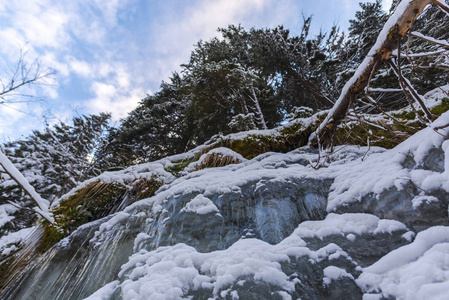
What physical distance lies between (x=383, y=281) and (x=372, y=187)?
0.85 metres

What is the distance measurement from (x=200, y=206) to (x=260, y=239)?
2.76 ft

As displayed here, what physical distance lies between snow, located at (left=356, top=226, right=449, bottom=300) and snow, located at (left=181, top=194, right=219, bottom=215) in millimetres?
1495

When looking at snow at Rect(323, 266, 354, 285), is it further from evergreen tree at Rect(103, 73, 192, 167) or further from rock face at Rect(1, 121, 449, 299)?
evergreen tree at Rect(103, 73, 192, 167)

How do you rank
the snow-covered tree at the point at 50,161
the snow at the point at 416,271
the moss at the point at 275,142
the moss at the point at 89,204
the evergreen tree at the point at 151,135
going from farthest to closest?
the evergreen tree at the point at 151,135
the snow-covered tree at the point at 50,161
the moss at the point at 275,142
the moss at the point at 89,204
the snow at the point at 416,271

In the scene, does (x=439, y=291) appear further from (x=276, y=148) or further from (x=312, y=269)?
(x=276, y=148)

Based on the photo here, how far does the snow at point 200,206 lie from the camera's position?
2.29 metres

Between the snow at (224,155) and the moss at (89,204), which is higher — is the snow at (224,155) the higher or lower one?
the higher one

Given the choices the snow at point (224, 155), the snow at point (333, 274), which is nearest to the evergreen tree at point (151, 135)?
the snow at point (224, 155)

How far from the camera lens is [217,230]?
208 cm

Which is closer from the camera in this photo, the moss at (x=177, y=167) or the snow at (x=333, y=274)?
the snow at (x=333, y=274)

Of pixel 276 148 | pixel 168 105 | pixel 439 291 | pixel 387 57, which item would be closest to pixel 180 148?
pixel 168 105

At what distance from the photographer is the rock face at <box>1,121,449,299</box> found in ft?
4.27

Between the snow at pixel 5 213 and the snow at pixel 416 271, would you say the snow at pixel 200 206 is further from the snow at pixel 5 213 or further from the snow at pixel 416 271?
the snow at pixel 5 213

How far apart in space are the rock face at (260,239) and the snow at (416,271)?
0.4 inches
